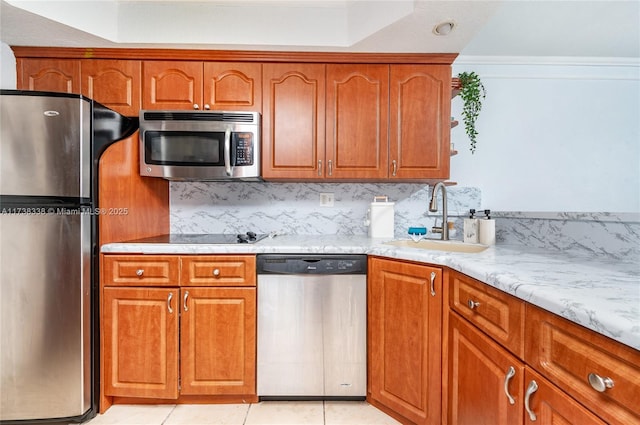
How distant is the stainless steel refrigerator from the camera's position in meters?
1.48

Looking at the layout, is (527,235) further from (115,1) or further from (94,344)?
(115,1)

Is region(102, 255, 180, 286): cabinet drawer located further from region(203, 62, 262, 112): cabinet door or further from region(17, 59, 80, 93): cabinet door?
region(17, 59, 80, 93): cabinet door

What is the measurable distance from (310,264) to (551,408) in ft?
3.79

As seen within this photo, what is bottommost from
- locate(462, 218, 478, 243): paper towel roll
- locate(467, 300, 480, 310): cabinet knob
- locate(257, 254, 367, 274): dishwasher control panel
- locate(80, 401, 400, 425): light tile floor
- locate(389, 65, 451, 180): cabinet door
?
locate(80, 401, 400, 425): light tile floor

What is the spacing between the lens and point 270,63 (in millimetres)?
2021

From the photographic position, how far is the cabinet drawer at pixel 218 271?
1683mm

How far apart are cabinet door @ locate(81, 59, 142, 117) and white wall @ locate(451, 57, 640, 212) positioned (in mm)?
2385

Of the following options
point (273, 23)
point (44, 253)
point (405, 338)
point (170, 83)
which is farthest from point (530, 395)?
point (170, 83)

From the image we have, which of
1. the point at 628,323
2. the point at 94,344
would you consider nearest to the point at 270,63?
the point at 94,344

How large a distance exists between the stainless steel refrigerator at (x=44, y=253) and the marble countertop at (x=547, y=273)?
0.79ft

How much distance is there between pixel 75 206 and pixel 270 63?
1.42 m

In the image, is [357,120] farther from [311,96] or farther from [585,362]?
[585,362]

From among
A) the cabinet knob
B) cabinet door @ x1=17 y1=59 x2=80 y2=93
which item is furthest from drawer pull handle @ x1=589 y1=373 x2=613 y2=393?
cabinet door @ x1=17 y1=59 x2=80 y2=93

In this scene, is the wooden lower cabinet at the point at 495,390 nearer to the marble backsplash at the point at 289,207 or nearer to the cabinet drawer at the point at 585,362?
the cabinet drawer at the point at 585,362
